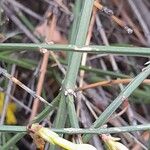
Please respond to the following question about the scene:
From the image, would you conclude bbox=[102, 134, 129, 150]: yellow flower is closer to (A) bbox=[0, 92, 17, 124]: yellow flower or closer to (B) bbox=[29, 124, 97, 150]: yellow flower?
(B) bbox=[29, 124, 97, 150]: yellow flower

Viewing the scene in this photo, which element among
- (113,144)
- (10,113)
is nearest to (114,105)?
(113,144)

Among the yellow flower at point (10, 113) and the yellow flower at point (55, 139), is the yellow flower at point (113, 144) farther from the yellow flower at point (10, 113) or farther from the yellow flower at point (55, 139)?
the yellow flower at point (10, 113)

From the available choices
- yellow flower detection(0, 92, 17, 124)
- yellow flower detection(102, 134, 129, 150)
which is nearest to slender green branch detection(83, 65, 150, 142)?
yellow flower detection(102, 134, 129, 150)

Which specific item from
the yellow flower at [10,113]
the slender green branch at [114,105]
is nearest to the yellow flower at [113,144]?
the slender green branch at [114,105]

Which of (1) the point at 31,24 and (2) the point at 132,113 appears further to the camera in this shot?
(1) the point at 31,24

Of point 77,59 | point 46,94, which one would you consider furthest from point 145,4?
point 77,59

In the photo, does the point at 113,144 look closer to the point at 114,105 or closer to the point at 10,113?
the point at 114,105

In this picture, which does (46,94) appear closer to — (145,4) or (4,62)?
(4,62)

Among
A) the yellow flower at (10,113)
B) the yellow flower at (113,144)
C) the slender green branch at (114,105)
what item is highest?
the yellow flower at (10,113)

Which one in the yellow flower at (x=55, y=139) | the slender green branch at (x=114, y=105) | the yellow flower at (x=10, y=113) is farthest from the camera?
the yellow flower at (x=10, y=113)
